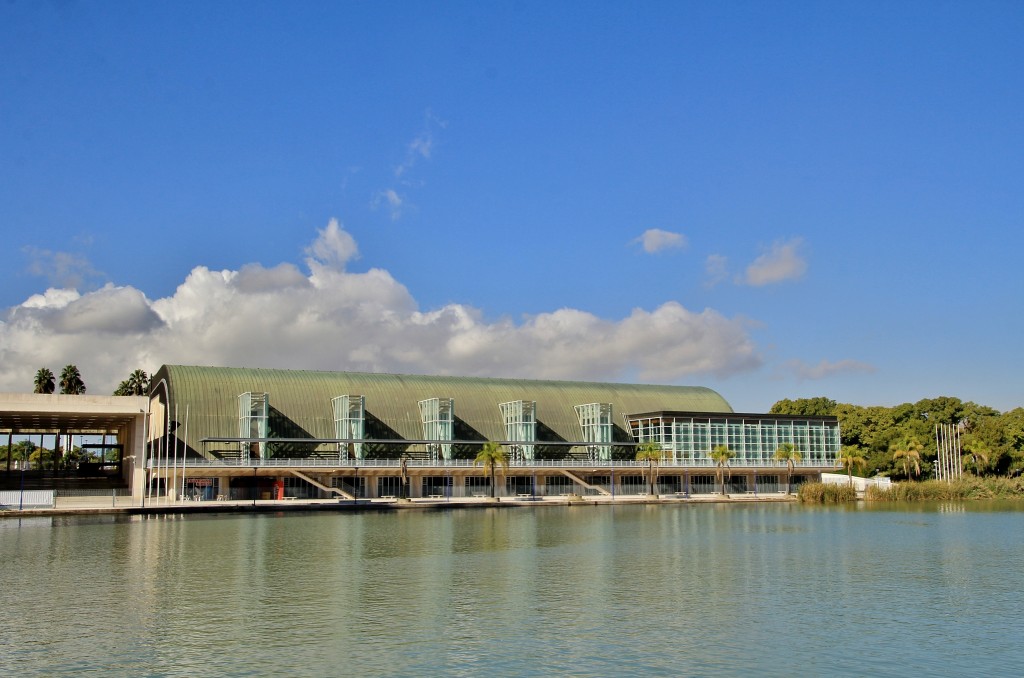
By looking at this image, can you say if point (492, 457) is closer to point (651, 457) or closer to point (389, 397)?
point (389, 397)

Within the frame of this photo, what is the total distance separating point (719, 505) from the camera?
101m

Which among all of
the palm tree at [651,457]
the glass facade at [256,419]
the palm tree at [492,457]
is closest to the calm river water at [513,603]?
the palm tree at [492,457]

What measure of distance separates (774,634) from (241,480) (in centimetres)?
8528

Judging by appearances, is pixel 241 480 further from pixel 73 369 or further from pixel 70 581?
pixel 70 581

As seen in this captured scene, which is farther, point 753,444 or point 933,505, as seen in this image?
point 753,444

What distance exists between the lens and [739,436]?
420ft

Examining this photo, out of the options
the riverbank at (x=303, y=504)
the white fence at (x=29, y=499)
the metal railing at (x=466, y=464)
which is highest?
the metal railing at (x=466, y=464)

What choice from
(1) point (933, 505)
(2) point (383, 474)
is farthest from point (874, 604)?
(2) point (383, 474)

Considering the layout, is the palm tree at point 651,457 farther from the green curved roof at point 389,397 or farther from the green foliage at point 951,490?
the green foliage at point 951,490

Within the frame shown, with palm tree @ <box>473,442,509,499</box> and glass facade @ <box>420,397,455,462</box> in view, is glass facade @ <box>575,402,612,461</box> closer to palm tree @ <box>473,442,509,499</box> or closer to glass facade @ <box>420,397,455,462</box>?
palm tree @ <box>473,442,509,499</box>

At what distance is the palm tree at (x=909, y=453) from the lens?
133 meters

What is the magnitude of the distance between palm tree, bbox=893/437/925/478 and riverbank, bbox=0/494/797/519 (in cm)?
3097

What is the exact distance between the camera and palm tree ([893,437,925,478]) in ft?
436

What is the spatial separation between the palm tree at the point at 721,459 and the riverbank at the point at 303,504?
8122mm
